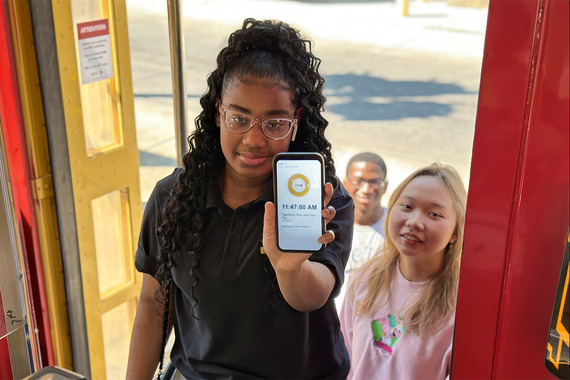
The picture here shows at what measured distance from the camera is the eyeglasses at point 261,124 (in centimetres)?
152

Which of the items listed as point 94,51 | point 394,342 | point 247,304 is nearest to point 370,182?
point 394,342

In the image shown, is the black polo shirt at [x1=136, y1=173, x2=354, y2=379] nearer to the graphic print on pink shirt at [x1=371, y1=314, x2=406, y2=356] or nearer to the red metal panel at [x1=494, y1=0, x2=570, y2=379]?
the red metal panel at [x1=494, y1=0, x2=570, y2=379]

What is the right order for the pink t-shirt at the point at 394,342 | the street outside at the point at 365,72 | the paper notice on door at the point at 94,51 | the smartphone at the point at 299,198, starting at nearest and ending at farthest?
the smartphone at the point at 299,198 < the pink t-shirt at the point at 394,342 < the paper notice on door at the point at 94,51 < the street outside at the point at 365,72

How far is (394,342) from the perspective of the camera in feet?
7.36

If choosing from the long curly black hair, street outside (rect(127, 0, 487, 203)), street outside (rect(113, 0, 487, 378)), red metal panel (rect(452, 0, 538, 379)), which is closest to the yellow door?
the long curly black hair

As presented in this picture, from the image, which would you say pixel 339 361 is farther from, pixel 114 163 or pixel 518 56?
pixel 114 163

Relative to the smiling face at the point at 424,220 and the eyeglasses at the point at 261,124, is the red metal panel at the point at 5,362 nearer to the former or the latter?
the eyeglasses at the point at 261,124

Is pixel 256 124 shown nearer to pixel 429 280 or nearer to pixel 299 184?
pixel 299 184

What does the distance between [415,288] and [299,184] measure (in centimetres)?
103

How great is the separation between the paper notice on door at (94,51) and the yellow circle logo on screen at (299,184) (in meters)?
1.25

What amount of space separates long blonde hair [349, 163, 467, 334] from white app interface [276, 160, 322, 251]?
0.91 m

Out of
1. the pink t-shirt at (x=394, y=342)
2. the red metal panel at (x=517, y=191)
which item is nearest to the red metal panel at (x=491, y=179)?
the red metal panel at (x=517, y=191)

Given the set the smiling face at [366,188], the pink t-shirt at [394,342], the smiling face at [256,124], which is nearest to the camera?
the smiling face at [256,124]

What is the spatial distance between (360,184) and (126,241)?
1.20m
